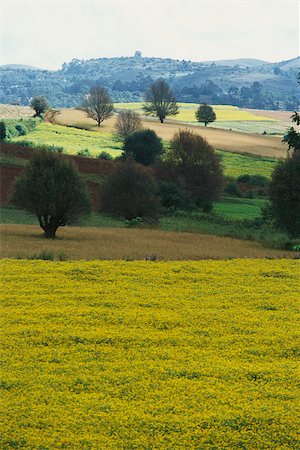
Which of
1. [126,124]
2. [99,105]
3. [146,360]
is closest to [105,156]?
[126,124]

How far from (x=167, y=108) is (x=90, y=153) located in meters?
68.5

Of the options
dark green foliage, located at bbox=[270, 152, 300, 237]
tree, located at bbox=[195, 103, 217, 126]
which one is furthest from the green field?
dark green foliage, located at bbox=[270, 152, 300, 237]

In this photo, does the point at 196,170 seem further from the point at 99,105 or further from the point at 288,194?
the point at 99,105

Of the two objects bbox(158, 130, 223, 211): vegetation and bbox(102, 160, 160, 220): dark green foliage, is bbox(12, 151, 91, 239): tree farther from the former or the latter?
bbox(158, 130, 223, 211): vegetation

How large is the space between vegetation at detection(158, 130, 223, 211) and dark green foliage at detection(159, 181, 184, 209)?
2.48 metres

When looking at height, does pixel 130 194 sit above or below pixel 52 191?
below

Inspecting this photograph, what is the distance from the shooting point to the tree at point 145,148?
3932 inches

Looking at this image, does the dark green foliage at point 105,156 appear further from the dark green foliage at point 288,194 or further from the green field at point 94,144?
the dark green foliage at point 288,194

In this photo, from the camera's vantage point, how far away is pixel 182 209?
74.1 metres

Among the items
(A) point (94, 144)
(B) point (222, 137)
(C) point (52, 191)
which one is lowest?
(C) point (52, 191)

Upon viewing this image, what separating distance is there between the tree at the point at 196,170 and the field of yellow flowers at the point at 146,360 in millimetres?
50832

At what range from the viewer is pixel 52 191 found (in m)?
42.0

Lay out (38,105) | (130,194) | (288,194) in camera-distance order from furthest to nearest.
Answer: (38,105) < (130,194) < (288,194)

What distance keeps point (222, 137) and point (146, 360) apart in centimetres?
12179
